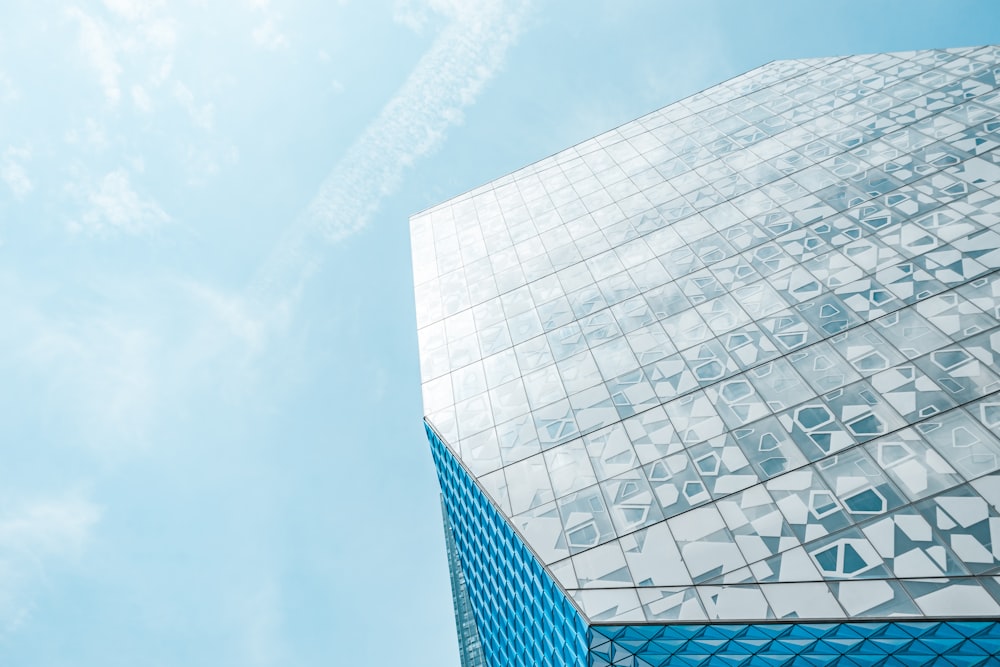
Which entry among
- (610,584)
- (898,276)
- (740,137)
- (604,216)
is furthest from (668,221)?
(610,584)

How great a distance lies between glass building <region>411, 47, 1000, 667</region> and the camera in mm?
14289

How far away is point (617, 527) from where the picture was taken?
17656 mm

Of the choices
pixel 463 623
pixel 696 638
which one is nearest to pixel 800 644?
pixel 696 638

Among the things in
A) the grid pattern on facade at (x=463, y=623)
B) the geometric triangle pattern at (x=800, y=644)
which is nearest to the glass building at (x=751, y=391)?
the geometric triangle pattern at (x=800, y=644)

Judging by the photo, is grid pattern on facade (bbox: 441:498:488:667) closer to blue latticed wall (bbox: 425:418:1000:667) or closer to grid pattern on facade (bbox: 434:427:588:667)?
grid pattern on facade (bbox: 434:427:588:667)

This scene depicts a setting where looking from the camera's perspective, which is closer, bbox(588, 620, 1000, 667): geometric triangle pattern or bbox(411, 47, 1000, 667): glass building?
bbox(588, 620, 1000, 667): geometric triangle pattern

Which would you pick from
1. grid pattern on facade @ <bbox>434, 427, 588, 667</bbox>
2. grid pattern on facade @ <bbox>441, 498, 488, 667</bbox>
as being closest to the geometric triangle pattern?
grid pattern on facade @ <bbox>434, 427, 588, 667</bbox>

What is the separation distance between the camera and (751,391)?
19.6 metres

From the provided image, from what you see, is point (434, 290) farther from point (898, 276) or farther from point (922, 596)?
point (922, 596)

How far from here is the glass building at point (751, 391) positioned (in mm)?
14289

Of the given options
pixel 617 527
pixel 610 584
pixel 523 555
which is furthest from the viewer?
pixel 523 555

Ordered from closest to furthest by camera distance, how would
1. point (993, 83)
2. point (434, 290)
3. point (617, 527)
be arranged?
point (617, 527)
point (993, 83)
point (434, 290)

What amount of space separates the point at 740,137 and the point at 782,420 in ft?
71.2

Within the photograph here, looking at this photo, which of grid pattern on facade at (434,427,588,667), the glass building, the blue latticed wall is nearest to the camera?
the blue latticed wall
